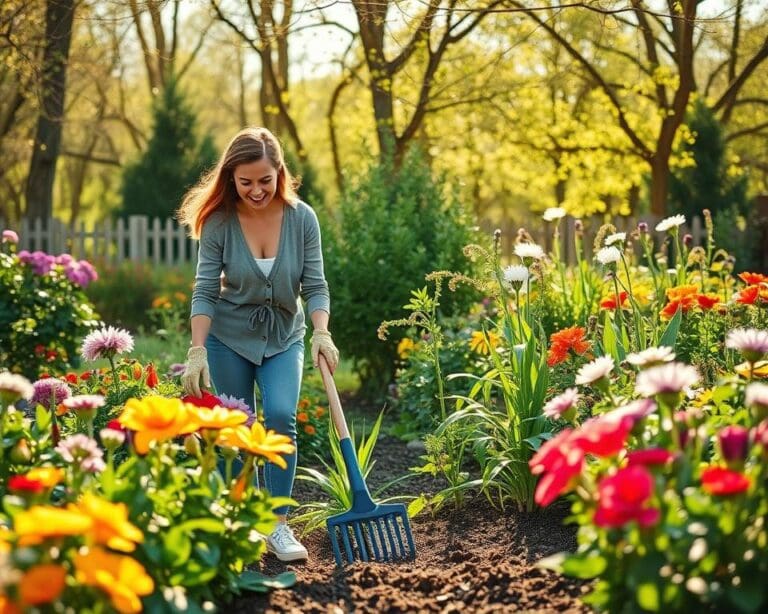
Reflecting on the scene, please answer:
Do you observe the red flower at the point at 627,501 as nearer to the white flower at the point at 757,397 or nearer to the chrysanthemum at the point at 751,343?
the white flower at the point at 757,397

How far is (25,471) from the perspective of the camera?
2.60m

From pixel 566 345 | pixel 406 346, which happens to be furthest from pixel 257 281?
pixel 406 346

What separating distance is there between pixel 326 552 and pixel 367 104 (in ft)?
49.3

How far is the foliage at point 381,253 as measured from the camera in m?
6.58

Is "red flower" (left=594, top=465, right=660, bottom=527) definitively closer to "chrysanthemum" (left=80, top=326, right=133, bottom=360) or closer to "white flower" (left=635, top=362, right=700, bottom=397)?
"white flower" (left=635, top=362, right=700, bottom=397)

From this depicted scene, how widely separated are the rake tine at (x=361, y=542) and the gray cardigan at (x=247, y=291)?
708 millimetres

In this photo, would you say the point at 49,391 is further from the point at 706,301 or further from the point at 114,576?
the point at 706,301

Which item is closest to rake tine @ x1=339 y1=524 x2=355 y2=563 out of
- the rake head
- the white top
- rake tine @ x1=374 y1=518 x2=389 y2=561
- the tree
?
the rake head

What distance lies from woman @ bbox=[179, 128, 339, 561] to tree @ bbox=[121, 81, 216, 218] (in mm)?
12534

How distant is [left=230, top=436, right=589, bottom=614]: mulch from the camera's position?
2.66 metres

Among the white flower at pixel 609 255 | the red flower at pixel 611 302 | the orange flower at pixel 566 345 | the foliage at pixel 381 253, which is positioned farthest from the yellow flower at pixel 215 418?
the foliage at pixel 381 253

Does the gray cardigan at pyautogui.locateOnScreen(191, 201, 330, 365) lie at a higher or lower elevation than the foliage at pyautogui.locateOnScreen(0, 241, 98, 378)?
higher

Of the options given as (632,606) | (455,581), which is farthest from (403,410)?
(632,606)

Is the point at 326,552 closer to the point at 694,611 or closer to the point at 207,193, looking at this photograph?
the point at 207,193
